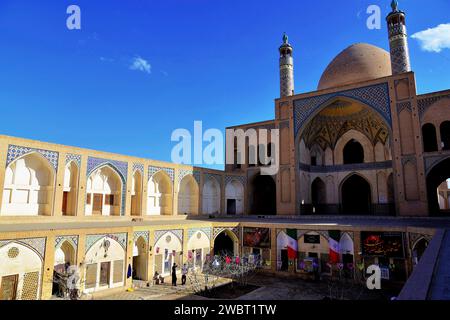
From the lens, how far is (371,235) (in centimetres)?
1196

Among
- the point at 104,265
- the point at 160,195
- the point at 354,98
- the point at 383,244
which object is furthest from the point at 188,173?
the point at 383,244

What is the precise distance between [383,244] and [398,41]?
11.7 m

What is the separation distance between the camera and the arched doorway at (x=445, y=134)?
15962 millimetres

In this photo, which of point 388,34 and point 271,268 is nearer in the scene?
point 271,268

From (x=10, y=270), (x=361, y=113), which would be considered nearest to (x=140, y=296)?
(x=10, y=270)

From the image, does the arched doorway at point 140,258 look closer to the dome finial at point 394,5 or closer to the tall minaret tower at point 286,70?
the tall minaret tower at point 286,70

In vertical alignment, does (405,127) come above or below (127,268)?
above

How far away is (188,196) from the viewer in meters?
18.8

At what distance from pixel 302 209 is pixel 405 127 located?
7.18m

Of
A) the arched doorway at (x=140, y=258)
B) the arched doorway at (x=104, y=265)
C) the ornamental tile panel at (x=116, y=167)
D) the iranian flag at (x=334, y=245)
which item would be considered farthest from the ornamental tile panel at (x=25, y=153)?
the iranian flag at (x=334, y=245)

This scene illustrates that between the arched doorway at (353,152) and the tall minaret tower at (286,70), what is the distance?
5295 millimetres

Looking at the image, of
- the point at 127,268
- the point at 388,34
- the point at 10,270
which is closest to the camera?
the point at 10,270
